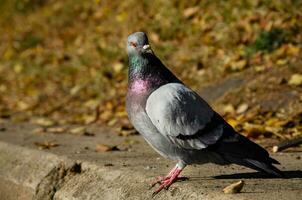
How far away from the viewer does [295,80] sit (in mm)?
5984

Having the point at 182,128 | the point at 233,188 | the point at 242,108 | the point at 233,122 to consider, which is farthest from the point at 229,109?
the point at 233,188

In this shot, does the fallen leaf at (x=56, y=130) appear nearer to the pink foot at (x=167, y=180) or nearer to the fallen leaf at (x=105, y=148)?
the fallen leaf at (x=105, y=148)

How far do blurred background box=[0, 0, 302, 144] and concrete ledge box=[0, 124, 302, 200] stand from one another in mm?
1034

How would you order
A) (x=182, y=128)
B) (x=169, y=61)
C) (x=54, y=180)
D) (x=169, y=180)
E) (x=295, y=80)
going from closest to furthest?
(x=182, y=128)
(x=169, y=180)
(x=54, y=180)
(x=295, y=80)
(x=169, y=61)

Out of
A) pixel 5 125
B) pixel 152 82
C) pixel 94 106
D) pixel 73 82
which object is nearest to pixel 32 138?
pixel 5 125

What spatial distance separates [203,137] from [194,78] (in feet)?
13.9

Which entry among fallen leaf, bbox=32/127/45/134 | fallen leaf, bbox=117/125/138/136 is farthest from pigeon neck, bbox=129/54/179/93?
fallen leaf, bbox=32/127/45/134

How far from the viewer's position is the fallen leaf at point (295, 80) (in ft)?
19.5

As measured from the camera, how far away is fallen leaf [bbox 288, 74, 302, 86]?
19.5 ft

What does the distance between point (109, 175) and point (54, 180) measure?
0.50m

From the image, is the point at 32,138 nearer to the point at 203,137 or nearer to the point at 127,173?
the point at 127,173

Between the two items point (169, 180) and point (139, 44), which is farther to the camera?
point (139, 44)

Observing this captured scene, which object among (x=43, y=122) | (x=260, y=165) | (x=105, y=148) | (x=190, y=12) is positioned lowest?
(x=43, y=122)

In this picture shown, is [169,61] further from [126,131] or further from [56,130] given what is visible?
[126,131]
